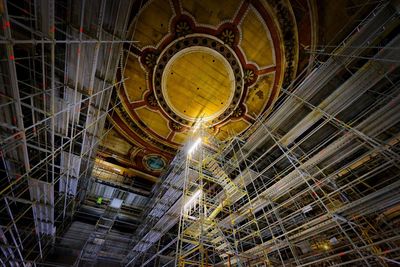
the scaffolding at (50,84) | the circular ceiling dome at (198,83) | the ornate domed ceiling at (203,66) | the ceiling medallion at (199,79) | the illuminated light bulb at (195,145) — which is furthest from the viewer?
the circular ceiling dome at (198,83)

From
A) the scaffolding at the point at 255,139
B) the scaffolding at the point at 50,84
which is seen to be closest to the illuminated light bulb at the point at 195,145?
the scaffolding at the point at 255,139

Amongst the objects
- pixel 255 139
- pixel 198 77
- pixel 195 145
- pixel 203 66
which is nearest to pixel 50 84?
pixel 195 145

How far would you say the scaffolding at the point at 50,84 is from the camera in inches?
173

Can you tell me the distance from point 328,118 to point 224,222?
5.03m

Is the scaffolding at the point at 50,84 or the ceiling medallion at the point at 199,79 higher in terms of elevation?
the ceiling medallion at the point at 199,79

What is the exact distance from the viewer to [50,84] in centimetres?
589

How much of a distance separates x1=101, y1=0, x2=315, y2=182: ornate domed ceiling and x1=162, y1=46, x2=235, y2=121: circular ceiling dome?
43 mm

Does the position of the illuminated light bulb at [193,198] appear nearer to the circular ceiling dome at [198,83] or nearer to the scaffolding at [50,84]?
the scaffolding at [50,84]

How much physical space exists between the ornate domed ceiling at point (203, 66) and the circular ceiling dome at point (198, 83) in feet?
0.14

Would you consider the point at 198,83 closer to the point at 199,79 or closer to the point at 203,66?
the point at 199,79

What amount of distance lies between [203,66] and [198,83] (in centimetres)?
84

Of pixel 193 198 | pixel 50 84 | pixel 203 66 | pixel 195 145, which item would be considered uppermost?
pixel 203 66

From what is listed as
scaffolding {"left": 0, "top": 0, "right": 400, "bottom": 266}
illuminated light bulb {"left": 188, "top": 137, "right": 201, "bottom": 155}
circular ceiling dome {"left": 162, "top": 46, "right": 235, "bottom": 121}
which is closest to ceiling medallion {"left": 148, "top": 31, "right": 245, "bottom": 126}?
circular ceiling dome {"left": 162, "top": 46, "right": 235, "bottom": 121}

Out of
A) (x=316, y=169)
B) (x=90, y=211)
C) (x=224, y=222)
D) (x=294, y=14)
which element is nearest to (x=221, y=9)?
(x=294, y=14)
